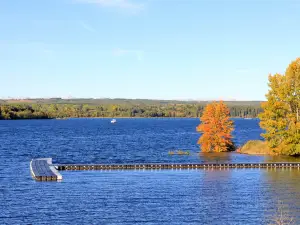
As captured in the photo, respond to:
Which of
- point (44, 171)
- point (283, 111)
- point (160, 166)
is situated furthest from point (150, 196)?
point (283, 111)

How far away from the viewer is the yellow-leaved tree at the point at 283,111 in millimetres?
95000

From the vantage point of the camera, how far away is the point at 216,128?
10356 cm

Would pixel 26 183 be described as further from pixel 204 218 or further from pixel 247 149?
pixel 247 149

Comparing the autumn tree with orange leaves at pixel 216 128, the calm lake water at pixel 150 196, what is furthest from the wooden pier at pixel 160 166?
the autumn tree with orange leaves at pixel 216 128

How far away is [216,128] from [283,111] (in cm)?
1330

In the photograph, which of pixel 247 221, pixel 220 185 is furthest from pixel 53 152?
pixel 247 221

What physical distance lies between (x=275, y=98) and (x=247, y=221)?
186 ft

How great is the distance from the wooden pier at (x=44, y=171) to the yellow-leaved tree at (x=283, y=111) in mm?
38937

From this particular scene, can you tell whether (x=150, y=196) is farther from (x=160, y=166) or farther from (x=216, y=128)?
(x=216, y=128)

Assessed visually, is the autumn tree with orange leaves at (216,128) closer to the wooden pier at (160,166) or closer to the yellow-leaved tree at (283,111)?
the yellow-leaved tree at (283,111)

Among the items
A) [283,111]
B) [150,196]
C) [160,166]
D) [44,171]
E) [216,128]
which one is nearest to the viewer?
[150,196]

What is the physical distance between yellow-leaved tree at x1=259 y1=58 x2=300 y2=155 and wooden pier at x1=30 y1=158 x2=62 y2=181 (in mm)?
38937

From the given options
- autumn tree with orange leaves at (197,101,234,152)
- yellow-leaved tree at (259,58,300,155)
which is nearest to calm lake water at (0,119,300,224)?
yellow-leaved tree at (259,58,300,155)

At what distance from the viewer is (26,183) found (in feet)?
213
